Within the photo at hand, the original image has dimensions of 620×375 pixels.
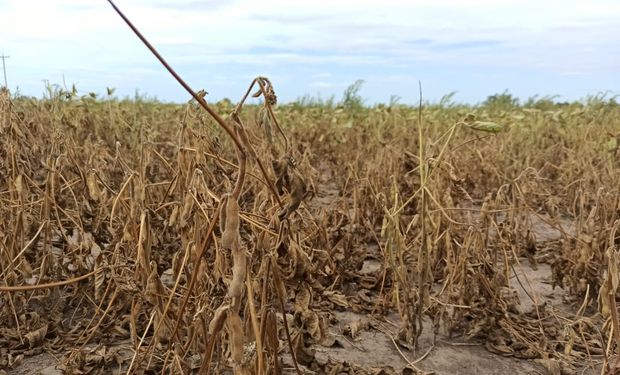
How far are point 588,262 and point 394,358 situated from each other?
85 centimetres

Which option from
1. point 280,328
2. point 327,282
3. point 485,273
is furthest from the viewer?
point 327,282

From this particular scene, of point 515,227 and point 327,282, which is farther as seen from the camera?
point 515,227

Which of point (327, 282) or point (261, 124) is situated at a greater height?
point (261, 124)

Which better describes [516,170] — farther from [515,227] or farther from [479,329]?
[479,329]

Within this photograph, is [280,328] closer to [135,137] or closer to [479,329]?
[479,329]

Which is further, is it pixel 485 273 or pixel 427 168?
pixel 485 273

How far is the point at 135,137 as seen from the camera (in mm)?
3180

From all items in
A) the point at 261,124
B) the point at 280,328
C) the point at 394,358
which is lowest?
the point at 394,358

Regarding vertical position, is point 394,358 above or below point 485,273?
below

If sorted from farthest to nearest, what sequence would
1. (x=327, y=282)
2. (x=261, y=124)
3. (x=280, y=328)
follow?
(x=327, y=282)
(x=280, y=328)
(x=261, y=124)

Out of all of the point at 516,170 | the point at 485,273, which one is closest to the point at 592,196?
the point at 516,170

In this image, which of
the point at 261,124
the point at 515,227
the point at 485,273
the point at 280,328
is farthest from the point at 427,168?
the point at 515,227

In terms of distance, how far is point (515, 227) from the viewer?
266 centimetres

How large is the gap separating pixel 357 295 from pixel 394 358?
1.27 ft
